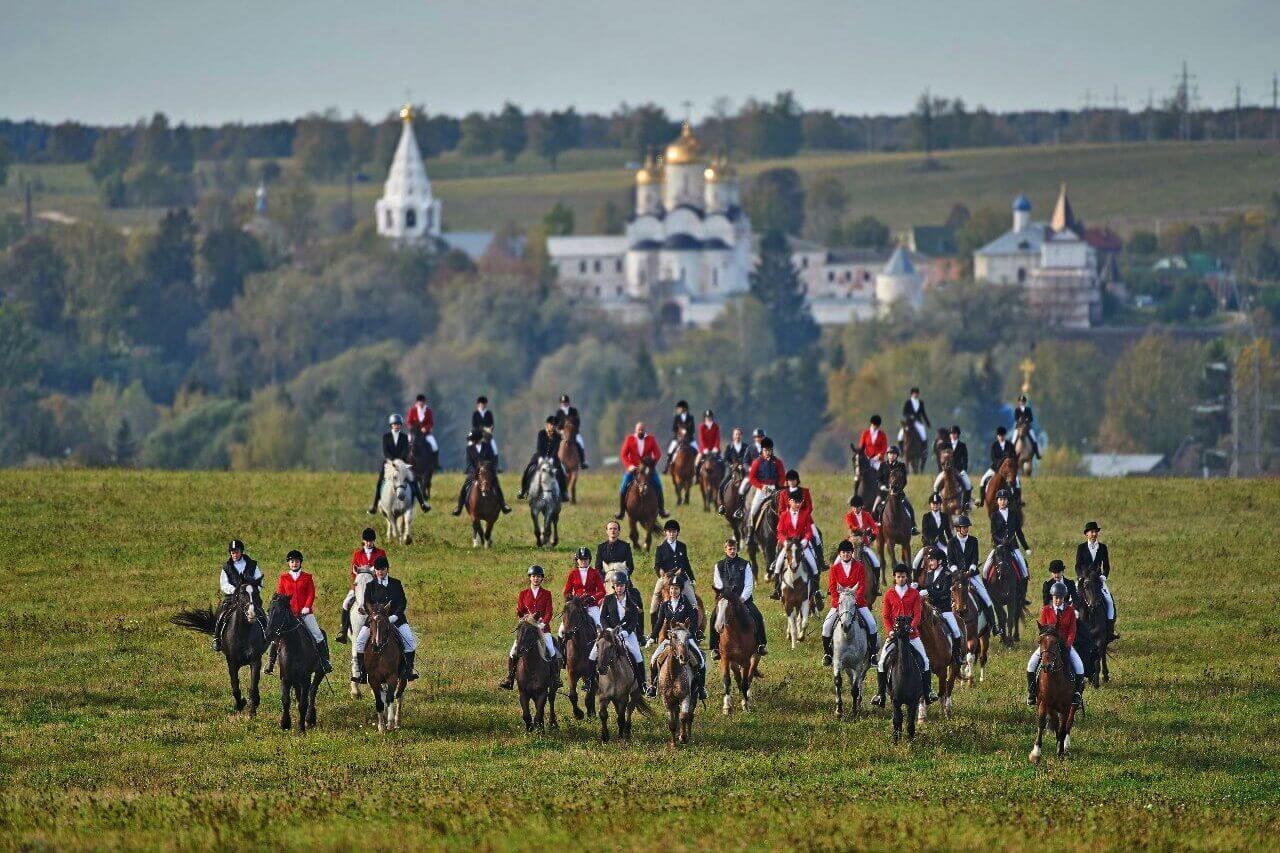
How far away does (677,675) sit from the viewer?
29.1m

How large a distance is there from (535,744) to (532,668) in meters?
0.88

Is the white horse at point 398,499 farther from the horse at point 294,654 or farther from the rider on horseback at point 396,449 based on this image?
the horse at point 294,654

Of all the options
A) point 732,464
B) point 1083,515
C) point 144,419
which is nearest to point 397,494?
point 732,464

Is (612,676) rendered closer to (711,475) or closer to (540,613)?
(540,613)

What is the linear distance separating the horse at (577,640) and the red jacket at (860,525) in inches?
201

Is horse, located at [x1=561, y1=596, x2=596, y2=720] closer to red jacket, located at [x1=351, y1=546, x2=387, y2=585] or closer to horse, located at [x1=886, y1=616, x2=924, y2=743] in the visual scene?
red jacket, located at [x1=351, y1=546, x2=387, y2=585]

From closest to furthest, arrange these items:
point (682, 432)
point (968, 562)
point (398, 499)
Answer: point (968, 562), point (398, 499), point (682, 432)

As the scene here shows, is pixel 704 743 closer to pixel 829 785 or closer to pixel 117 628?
pixel 829 785

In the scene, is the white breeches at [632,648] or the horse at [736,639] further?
the horse at [736,639]

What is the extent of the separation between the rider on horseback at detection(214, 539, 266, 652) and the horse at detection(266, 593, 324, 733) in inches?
20.6

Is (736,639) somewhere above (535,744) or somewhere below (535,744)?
above

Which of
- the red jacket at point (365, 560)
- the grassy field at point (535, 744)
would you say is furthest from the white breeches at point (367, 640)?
the grassy field at point (535, 744)

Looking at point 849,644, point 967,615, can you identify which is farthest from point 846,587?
point 967,615

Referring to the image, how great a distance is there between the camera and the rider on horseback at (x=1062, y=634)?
28.6 meters
